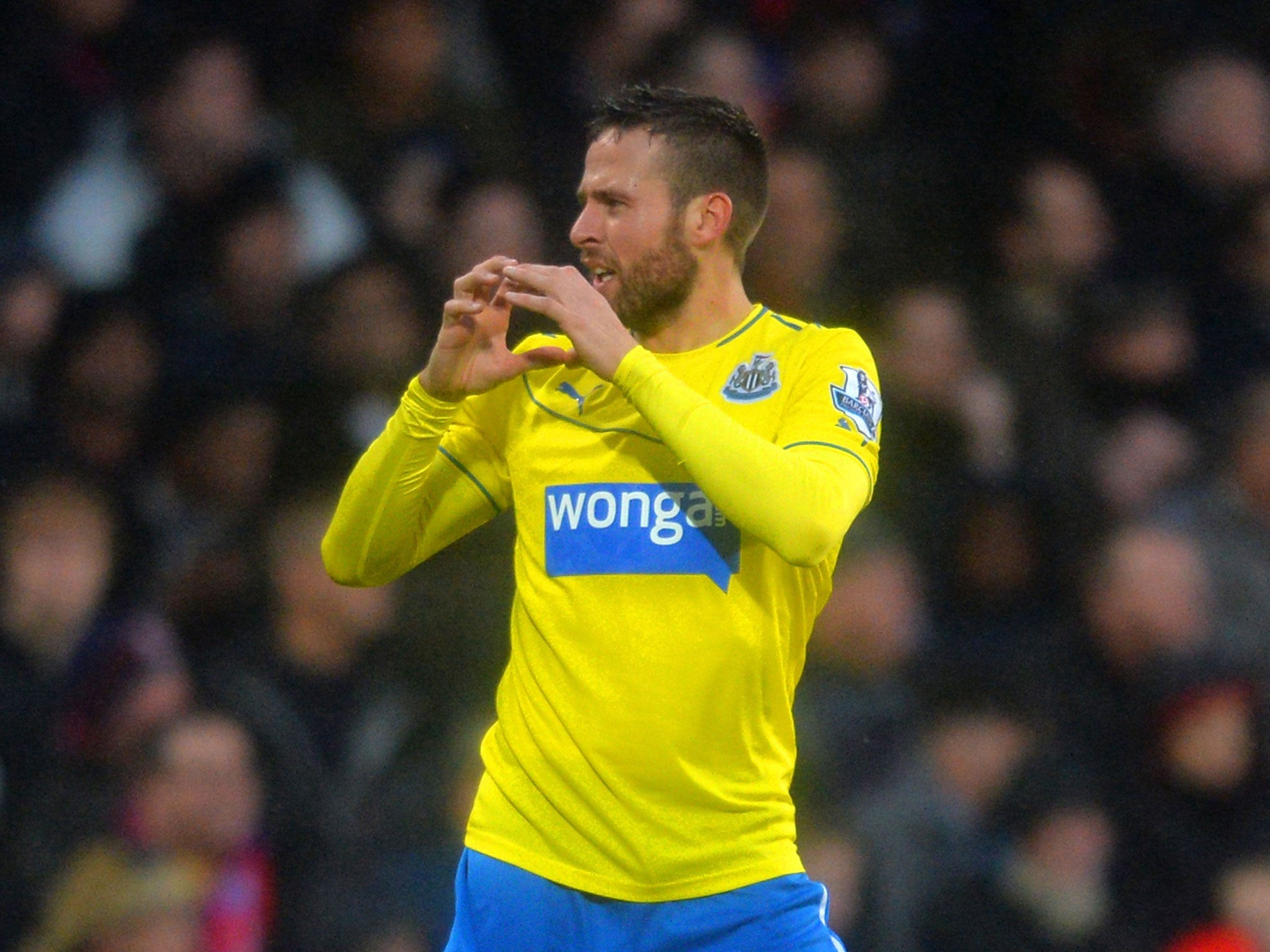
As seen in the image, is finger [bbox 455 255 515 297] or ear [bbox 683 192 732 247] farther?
ear [bbox 683 192 732 247]

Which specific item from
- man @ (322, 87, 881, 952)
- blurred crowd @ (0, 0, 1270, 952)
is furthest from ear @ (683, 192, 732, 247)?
blurred crowd @ (0, 0, 1270, 952)

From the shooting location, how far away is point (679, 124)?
2.00 m

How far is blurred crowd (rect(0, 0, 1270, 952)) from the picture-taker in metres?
3.16

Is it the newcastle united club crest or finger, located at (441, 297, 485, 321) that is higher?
finger, located at (441, 297, 485, 321)

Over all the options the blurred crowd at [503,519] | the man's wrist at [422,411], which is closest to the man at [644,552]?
the man's wrist at [422,411]

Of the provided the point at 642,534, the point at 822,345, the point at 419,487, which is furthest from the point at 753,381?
the point at 419,487

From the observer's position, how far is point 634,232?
76.9 inches

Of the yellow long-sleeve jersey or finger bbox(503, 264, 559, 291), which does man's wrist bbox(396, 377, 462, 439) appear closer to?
the yellow long-sleeve jersey

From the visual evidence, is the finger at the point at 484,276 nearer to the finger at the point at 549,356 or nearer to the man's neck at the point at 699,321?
the finger at the point at 549,356

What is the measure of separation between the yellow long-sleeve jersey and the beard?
8 cm

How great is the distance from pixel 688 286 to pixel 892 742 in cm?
174

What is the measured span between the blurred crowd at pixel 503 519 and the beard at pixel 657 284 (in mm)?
1496

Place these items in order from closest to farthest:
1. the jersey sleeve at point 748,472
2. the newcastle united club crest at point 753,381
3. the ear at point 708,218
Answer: the jersey sleeve at point 748,472, the newcastle united club crest at point 753,381, the ear at point 708,218

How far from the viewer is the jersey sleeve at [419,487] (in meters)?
1.90
